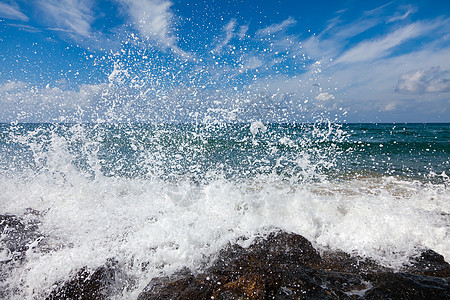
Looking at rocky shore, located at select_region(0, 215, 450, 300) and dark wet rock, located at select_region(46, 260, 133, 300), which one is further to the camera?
dark wet rock, located at select_region(46, 260, 133, 300)

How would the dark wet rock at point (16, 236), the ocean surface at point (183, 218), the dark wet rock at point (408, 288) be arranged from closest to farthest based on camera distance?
1. the dark wet rock at point (408, 288)
2. the ocean surface at point (183, 218)
3. the dark wet rock at point (16, 236)

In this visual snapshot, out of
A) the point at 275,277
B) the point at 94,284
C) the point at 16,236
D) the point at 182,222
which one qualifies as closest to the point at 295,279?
the point at 275,277

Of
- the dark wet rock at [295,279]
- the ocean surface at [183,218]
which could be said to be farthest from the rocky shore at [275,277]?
the ocean surface at [183,218]

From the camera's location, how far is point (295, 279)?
98.3 inches

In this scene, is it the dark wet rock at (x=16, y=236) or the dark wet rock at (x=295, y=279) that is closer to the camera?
the dark wet rock at (x=295, y=279)

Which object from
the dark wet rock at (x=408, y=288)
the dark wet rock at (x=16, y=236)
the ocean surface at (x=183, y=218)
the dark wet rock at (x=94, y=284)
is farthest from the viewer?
the dark wet rock at (x=16, y=236)

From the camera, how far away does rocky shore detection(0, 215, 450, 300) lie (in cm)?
232

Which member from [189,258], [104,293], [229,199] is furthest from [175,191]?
[104,293]

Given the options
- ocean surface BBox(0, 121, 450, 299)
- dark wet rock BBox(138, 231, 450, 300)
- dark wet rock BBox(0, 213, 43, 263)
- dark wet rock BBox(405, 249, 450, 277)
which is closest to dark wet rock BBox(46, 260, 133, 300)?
ocean surface BBox(0, 121, 450, 299)

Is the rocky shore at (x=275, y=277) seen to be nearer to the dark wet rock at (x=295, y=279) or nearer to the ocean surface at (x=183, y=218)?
the dark wet rock at (x=295, y=279)

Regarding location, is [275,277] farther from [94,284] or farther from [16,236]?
[16,236]

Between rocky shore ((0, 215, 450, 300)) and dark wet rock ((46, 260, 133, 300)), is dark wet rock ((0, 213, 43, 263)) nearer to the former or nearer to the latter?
rocky shore ((0, 215, 450, 300))

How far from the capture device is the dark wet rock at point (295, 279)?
231cm

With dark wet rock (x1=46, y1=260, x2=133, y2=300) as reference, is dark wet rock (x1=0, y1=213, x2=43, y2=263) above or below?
above
